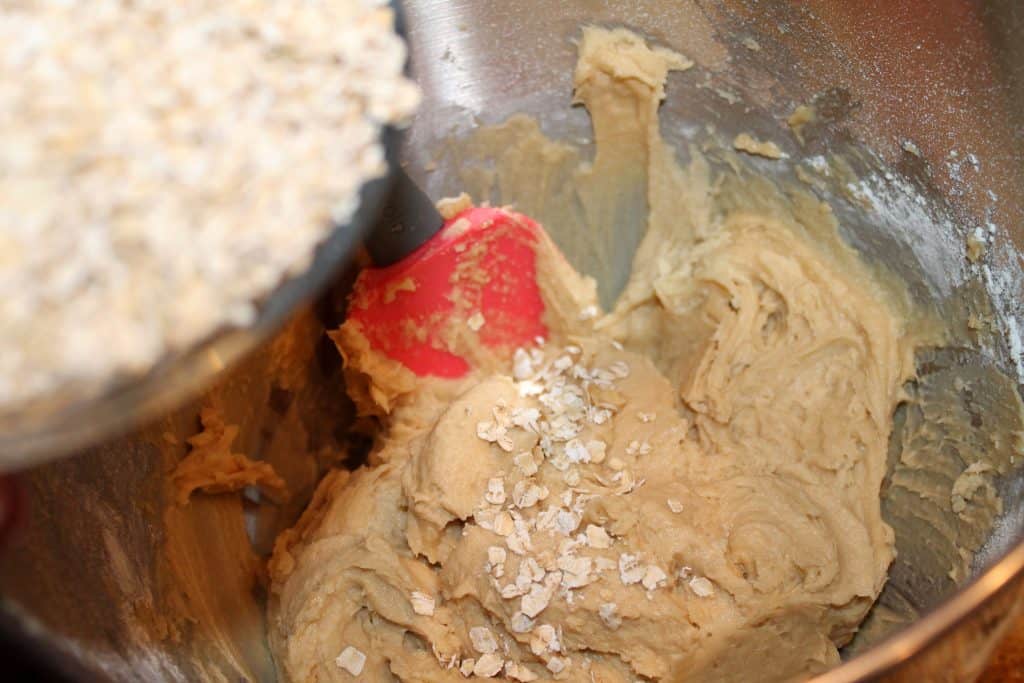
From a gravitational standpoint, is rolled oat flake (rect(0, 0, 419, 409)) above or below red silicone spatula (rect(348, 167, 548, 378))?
above

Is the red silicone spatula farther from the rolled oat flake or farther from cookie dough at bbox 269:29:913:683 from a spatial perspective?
the rolled oat flake

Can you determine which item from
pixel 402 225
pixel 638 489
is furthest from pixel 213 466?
pixel 638 489

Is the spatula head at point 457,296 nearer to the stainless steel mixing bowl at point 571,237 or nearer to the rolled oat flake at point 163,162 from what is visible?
the stainless steel mixing bowl at point 571,237

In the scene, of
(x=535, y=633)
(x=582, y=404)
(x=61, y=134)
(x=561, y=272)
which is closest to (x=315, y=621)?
(x=535, y=633)

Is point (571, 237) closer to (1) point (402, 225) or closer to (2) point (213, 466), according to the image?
(1) point (402, 225)

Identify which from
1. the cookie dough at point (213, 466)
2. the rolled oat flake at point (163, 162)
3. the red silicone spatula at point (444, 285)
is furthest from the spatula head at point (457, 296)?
the rolled oat flake at point (163, 162)

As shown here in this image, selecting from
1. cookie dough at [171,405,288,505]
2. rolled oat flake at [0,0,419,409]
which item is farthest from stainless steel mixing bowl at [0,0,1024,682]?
rolled oat flake at [0,0,419,409]
